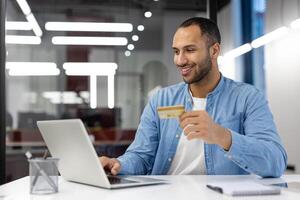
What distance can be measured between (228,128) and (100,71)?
1.90 meters

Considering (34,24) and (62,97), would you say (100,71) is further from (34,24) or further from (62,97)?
(34,24)

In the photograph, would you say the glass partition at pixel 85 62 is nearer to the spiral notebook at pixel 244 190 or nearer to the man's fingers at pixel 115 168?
the man's fingers at pixel 115 168

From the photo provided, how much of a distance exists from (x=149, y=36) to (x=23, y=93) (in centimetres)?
118

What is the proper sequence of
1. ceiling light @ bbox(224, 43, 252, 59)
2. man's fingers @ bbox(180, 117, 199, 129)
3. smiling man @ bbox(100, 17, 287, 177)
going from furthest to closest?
ceiling light @ bbox(224, 43, 252, 59) → smiling man @ bbox(100, 17, 287, 177) → man's fingers @ bbox(180, 117, 199, 129)

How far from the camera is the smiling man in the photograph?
1.65m

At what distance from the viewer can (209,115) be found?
5.48 feet

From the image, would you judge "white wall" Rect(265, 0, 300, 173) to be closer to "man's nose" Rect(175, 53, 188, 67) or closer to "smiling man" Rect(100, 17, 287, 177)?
"smiling man" Rect(100, 17, 287, 177)

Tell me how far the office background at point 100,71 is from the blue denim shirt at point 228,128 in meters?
1.49

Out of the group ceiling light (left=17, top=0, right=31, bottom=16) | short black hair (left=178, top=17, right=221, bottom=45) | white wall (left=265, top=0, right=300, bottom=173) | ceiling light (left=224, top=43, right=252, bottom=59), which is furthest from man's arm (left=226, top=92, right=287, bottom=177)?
ceiling light (left=224, top=43, right=252, bottom=59)

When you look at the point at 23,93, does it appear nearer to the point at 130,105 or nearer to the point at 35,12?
the point at 35,12

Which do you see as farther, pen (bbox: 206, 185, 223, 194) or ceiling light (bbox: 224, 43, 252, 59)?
ceiling light (bbox: 224, 43, 252, 59)

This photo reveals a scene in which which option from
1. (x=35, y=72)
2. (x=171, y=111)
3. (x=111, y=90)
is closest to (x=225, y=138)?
(x=171, y=111)

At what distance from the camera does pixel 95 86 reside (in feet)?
11.5

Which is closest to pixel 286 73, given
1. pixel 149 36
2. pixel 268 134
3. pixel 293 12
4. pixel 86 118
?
pixel 293 12
